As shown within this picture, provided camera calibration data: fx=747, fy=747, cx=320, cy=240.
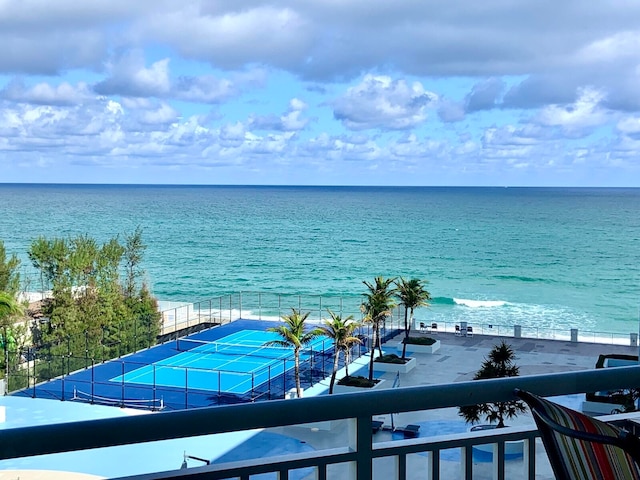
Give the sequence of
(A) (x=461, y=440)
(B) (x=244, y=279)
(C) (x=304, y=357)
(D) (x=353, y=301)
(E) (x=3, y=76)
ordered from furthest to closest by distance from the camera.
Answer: (E) (x=3, y=76)
(B) (x=244, y=279)
(D) (x=353, y=301)
(C) (x=304, y=357)
(A) (x=461, y=440)

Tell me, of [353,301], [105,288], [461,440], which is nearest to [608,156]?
[353,301]

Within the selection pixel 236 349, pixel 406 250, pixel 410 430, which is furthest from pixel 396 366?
pixel 406 250

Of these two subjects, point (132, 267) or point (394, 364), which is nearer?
point (394, 364)

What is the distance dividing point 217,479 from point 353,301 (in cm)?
3711

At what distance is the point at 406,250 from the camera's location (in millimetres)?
51656

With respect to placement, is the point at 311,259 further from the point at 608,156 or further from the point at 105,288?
the point at 608,156

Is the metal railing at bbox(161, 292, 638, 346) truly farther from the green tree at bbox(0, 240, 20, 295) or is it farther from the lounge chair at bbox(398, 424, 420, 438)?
the lounge chair at bbox(398, 424, 420, 438)

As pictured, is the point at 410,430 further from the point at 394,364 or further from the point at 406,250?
the point at 406,250

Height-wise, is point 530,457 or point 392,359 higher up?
point 530,457

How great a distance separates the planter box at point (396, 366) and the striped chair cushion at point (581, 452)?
17704mm

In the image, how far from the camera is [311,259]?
48625mm

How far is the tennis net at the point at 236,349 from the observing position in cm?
2173

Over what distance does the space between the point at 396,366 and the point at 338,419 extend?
57.9 ft

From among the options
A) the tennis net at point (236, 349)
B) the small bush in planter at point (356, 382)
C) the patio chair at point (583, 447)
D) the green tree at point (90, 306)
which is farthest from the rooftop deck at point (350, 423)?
the green tree at point (90, 306)
